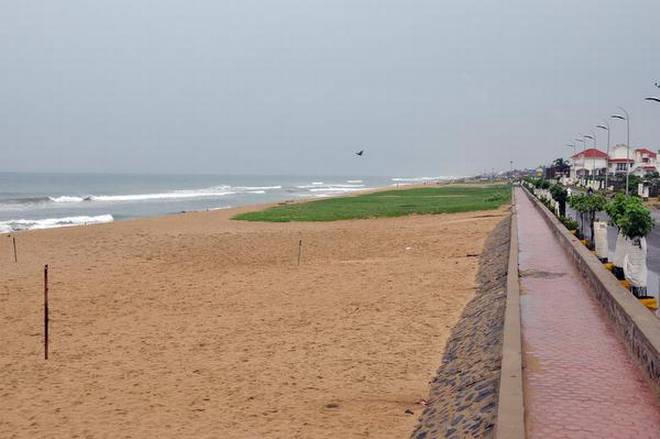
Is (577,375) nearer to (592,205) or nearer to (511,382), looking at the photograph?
(511,382)

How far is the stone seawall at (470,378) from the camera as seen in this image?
6133mm

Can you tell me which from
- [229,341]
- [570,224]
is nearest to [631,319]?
[229,341]

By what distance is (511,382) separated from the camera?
20.2 feet

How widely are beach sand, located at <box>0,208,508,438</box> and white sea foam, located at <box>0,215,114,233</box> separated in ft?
51.9

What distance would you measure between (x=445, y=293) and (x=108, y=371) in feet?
24.6

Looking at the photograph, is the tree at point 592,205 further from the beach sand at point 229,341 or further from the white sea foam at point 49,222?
the white sea foam at point 49,222

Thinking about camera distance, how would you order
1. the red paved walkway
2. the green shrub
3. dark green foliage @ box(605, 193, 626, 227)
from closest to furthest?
the red paved walkway → dark green foliage @ box(605, 193, 626, 227) → the green shrub

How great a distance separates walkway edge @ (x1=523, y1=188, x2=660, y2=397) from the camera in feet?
21.8

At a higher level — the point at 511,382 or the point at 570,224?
the point at 570,224

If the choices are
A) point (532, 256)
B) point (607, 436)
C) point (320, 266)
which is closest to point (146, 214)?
point (320, 266)

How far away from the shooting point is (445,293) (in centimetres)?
1378

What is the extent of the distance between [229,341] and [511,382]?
5721 mm

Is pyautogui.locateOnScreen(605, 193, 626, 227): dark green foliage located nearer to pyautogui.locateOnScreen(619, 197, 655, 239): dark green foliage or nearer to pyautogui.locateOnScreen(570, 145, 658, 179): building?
pyautogui.locateOnScreen(619, 197, 655, 239): dark green foliage

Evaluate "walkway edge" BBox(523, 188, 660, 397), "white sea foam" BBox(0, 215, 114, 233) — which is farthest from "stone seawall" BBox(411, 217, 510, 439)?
"white sea foam" BBox(0, 215, 114, 233)
